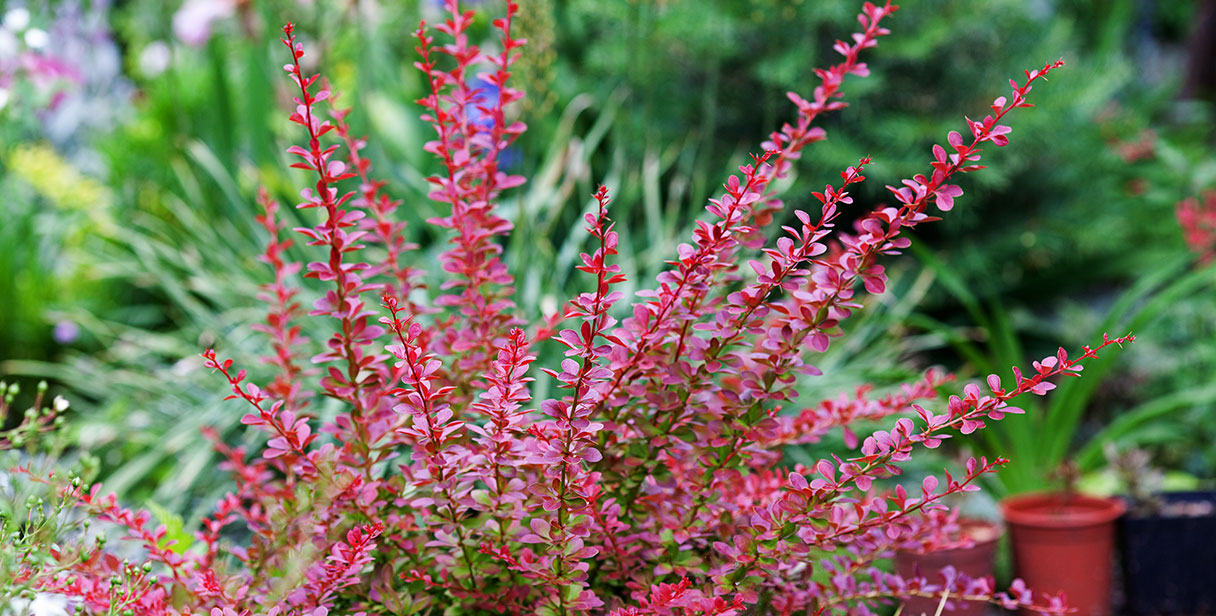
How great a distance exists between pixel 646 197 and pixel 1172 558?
4.75 ft

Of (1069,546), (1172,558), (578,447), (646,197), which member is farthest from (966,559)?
(578,447)

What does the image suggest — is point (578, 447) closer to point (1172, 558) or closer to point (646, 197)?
point (646, 197)

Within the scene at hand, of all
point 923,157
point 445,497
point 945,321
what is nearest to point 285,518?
point 445,497

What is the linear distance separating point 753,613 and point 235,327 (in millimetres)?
1864

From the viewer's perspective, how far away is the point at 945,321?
11.6 ft

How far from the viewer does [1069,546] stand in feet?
6.55

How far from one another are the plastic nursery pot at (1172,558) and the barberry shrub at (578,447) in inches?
49.8

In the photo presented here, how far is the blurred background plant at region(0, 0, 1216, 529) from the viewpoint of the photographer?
2.36 meters

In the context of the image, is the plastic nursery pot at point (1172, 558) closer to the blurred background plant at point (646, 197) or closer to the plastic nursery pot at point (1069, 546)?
the plastic nursery pot at point (1069, 546)

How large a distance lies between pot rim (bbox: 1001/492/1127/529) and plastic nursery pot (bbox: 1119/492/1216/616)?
74 millimetres

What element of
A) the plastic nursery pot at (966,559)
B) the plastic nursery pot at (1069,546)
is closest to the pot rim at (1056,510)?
the plastic nursery pot at (1069,546)

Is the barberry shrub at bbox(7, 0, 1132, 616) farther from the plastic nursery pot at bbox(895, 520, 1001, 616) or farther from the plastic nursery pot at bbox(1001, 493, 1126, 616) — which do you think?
the plastic nursery pot at bbox(1001, 493, 1126, 616)

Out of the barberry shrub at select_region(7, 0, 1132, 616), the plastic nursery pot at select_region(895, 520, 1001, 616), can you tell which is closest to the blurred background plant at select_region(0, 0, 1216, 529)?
the plastic nursery pot at select_region(895, 520, 1001, 616)

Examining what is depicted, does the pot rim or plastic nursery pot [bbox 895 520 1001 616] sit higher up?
the pot rim
